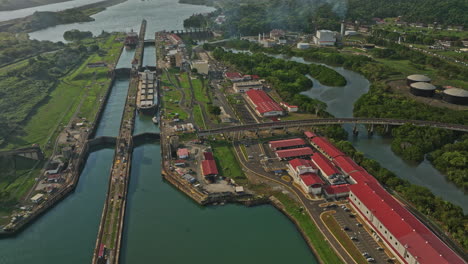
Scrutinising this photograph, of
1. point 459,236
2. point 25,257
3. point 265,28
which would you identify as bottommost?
point 25,257

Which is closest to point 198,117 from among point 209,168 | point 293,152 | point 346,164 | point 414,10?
point 209,168

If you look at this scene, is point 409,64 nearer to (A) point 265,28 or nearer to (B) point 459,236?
(A) point 265,28

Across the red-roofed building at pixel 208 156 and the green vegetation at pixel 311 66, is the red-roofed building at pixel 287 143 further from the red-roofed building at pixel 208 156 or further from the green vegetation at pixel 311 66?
the green vegetation at pixel 311 66

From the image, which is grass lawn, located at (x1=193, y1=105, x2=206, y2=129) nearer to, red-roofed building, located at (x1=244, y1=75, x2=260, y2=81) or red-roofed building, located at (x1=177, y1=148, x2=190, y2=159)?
red-roofed building, located at (x1=177, y1=148, x2=190, y2=159)

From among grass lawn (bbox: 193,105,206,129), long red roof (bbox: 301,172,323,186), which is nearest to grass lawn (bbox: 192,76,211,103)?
grass lawn (bbox: 193,105,206,129)

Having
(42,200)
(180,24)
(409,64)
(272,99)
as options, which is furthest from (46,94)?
(180,24)
